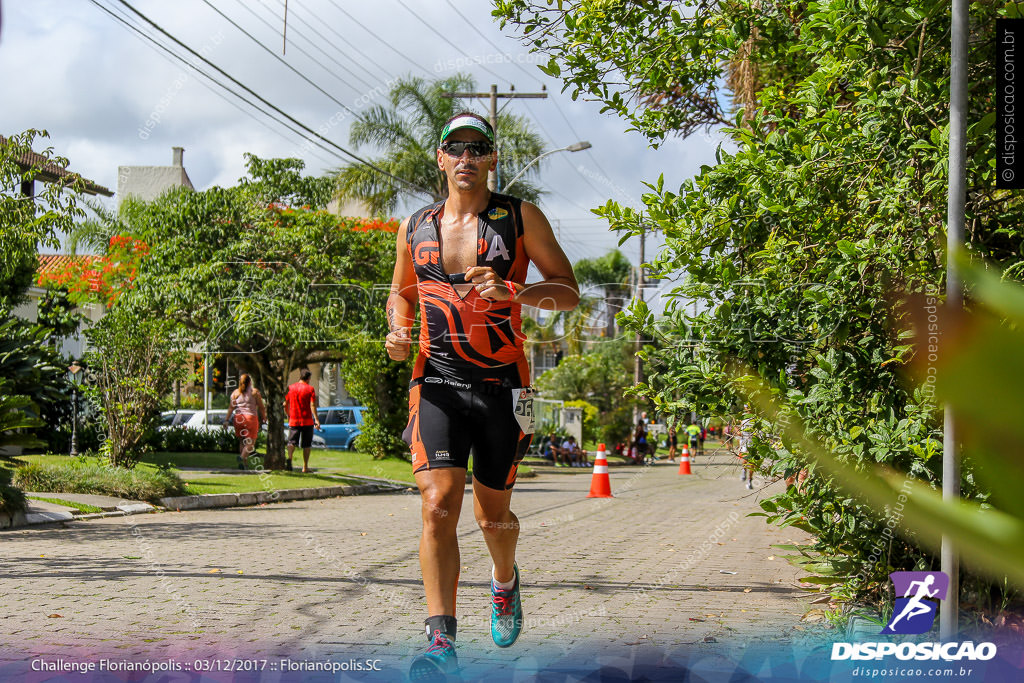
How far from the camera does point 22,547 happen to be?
7891 millimetres

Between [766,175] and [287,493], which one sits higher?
[766,175]

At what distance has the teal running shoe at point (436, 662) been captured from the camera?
136 inches

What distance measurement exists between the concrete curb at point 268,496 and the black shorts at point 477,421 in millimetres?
8837

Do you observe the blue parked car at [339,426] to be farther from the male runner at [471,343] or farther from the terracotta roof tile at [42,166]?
the male runner at [471,343]

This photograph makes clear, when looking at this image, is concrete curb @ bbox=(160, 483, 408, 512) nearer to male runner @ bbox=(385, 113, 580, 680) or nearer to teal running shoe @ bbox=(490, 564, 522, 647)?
teal running shoe @ bbox=(490, 564, 522, 647)

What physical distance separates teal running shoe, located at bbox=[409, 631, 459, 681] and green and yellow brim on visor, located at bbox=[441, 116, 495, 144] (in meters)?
2.02

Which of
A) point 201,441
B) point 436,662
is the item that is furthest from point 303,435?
point 436,662

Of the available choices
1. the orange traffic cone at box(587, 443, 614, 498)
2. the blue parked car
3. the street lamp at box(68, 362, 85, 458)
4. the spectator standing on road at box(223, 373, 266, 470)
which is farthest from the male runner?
the blue parked car

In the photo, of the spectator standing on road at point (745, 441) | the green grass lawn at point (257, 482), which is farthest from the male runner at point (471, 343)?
the green grass lawn at point (257, 482)

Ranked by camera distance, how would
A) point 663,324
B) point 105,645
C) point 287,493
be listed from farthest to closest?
point 287,493, point 663,324, point 105,645

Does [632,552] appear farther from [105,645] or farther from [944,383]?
[944,383]

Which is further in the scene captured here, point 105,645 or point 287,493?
point 287,493

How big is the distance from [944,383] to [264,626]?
5096 millimetres

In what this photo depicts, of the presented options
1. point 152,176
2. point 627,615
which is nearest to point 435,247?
point 627,615
